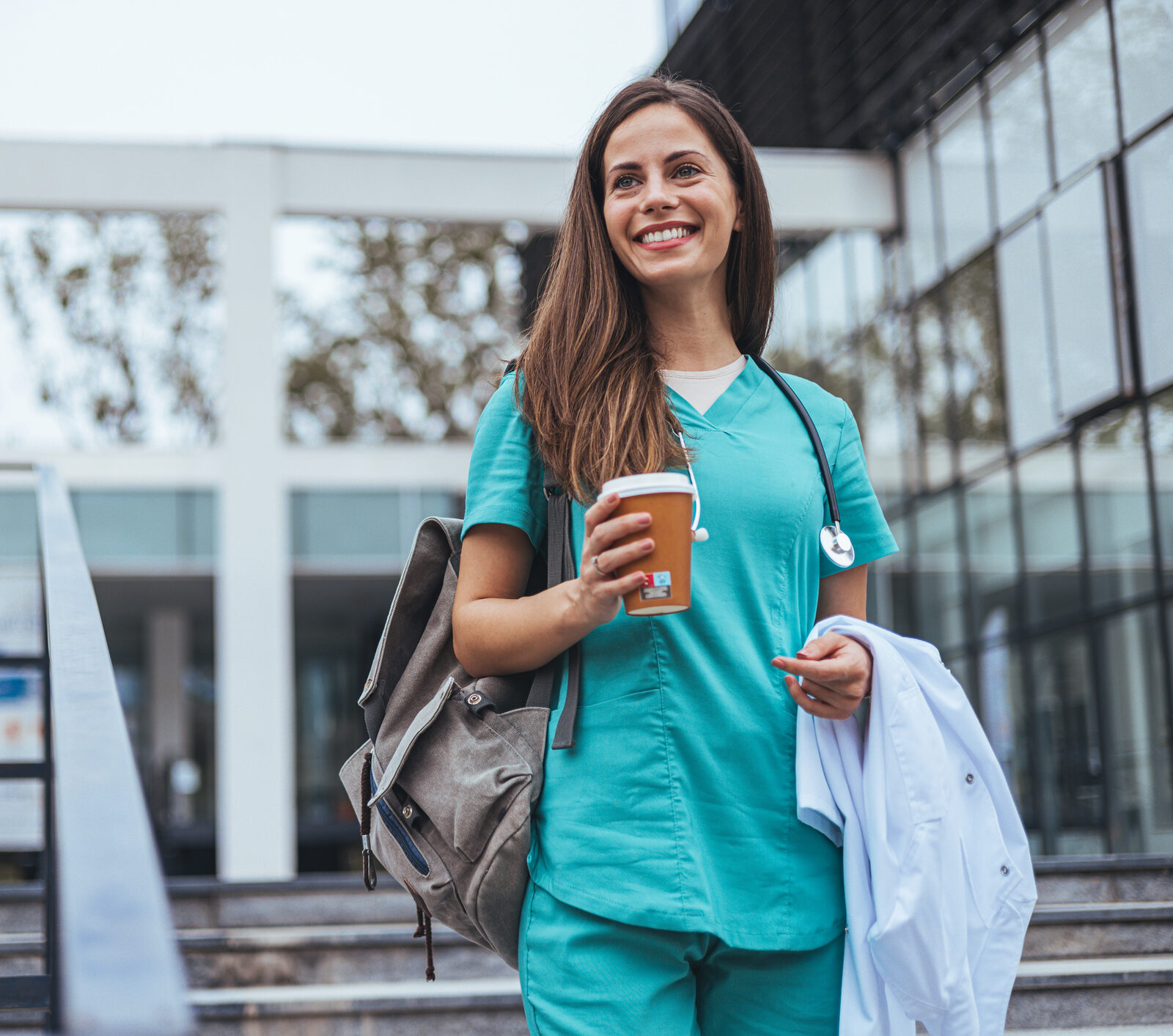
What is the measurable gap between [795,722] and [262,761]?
413 inches

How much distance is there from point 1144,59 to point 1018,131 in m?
1.96

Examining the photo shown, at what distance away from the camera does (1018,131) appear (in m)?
11.5

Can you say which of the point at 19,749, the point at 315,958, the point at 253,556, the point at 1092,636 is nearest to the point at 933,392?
the point at 1092,636

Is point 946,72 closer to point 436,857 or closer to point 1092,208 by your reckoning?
point 1092,208

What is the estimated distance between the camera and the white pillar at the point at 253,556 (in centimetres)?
1115

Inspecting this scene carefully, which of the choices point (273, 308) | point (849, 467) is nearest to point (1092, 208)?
point (273, 308)

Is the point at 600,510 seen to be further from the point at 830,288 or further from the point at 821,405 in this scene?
the point at 830,288

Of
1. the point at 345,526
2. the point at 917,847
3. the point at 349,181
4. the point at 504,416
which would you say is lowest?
the point at 917,847

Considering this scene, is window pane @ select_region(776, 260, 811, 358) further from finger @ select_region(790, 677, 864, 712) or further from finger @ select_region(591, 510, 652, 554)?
finger @ select_region(591, 510, 652, 554)

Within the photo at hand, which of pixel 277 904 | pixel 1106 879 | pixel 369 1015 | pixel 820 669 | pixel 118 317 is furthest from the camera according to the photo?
pixel 118 317

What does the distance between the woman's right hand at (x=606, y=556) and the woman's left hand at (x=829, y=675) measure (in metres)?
0.22

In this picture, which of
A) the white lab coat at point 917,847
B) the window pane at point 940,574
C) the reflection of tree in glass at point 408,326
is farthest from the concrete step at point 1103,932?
the reflection of tree in glass at point 408,326

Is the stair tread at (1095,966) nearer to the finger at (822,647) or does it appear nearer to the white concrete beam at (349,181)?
the finger at (822,647)

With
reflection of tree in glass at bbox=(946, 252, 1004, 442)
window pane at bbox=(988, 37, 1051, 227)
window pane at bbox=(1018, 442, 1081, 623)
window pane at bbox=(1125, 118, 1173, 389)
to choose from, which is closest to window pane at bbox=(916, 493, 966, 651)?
reflection of tree in glass at bbox=(946, 252, 1004, 442)
